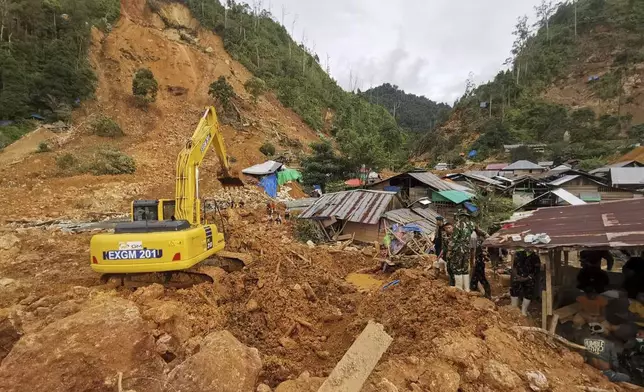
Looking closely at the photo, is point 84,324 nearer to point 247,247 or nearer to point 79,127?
point 247,247

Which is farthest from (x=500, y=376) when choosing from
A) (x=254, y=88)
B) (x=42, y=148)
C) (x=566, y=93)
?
(x=566, y=93)

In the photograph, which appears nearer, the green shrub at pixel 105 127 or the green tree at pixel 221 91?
the green shrub at pixel 105 127

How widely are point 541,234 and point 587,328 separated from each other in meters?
1.42

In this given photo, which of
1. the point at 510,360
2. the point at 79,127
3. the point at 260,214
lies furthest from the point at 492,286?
the point at 79,127

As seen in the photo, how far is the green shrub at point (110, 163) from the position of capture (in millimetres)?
19173

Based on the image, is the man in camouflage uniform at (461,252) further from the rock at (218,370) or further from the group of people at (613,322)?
the rock at (218,370)

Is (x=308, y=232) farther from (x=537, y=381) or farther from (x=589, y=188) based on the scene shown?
(x=589, y=188)

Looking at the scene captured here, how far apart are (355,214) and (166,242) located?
367 inches

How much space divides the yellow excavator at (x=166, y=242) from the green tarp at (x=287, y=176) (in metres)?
16.8

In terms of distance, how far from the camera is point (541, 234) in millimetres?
5406

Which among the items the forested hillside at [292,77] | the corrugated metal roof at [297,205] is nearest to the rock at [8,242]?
the corrugated metal roof at [297,205]

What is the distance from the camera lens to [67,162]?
1862 cm

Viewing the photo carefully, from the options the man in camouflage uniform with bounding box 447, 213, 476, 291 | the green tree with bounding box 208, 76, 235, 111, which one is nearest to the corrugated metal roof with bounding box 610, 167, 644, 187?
the man in camouflage uniform with bounding box 447, 213, 476, 291

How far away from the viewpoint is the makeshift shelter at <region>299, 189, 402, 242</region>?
13.7 m
